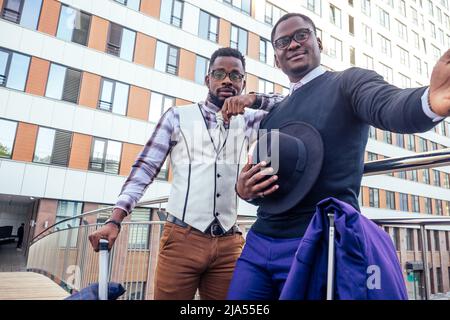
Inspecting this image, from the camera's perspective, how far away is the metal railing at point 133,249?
175 centimetres

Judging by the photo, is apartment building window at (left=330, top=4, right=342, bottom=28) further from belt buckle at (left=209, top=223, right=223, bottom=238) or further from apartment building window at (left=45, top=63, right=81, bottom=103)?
belt buckle at (left=209, top=223, right=223, bottom=238)

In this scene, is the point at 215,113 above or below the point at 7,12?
below

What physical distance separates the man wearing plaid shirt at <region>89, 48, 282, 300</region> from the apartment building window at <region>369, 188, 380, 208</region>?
28.4 meters

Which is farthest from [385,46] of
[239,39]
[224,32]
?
[224,32]

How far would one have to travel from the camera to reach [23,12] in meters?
14.7

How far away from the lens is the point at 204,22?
19484 millimetres

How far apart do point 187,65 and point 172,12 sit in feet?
9.94

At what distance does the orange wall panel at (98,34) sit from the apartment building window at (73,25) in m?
0.23

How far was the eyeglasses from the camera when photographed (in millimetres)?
1724

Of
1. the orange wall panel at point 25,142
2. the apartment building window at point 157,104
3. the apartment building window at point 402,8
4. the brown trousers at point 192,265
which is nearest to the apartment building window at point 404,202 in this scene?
the apartment building window at point 402,8

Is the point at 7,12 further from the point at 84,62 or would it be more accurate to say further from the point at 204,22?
the point at 204,22

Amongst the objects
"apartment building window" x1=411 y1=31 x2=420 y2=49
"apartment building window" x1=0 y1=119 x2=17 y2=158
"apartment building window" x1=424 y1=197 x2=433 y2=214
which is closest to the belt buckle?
"apartment building window" x1=0 y1=119 x2=17 y2=158

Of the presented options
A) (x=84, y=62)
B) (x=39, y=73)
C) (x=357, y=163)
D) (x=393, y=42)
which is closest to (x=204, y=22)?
(x=84, y=62)

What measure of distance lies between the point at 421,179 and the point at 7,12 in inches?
1404
